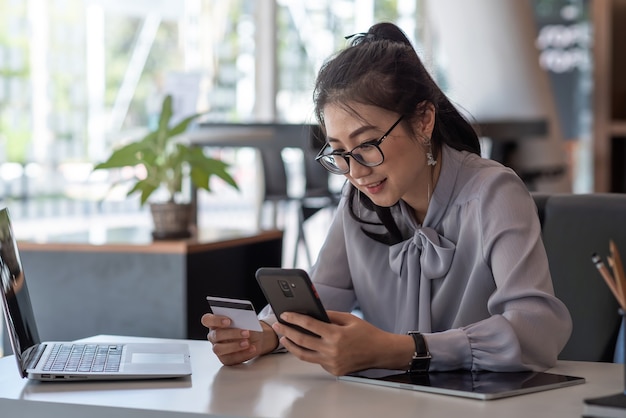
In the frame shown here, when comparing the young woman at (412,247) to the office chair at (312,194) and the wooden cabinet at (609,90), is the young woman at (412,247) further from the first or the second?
the office chair at (312,194)

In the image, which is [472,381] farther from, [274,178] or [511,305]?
[274,178]

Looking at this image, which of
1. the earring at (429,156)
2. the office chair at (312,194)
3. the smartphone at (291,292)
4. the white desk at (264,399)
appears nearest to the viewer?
the white desk at (264,399)

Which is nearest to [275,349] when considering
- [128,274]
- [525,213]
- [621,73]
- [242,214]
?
[525,213]

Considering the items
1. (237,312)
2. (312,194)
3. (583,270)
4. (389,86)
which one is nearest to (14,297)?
(237,312)

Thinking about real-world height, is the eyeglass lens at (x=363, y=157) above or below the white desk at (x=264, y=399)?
above

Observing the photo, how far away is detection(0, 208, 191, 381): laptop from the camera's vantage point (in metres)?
1.44

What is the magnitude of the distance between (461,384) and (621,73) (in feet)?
11.8

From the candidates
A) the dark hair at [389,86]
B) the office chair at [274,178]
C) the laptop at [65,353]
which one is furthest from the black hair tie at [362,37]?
the office chair at [274,178]

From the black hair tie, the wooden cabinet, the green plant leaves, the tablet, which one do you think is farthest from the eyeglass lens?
the wooden cabinet

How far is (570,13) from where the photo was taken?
7.59 meters

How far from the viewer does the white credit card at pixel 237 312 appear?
1589mm

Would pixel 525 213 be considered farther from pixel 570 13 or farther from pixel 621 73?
pixel 570 13

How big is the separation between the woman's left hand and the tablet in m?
0.03

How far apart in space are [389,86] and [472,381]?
569 millimetres
